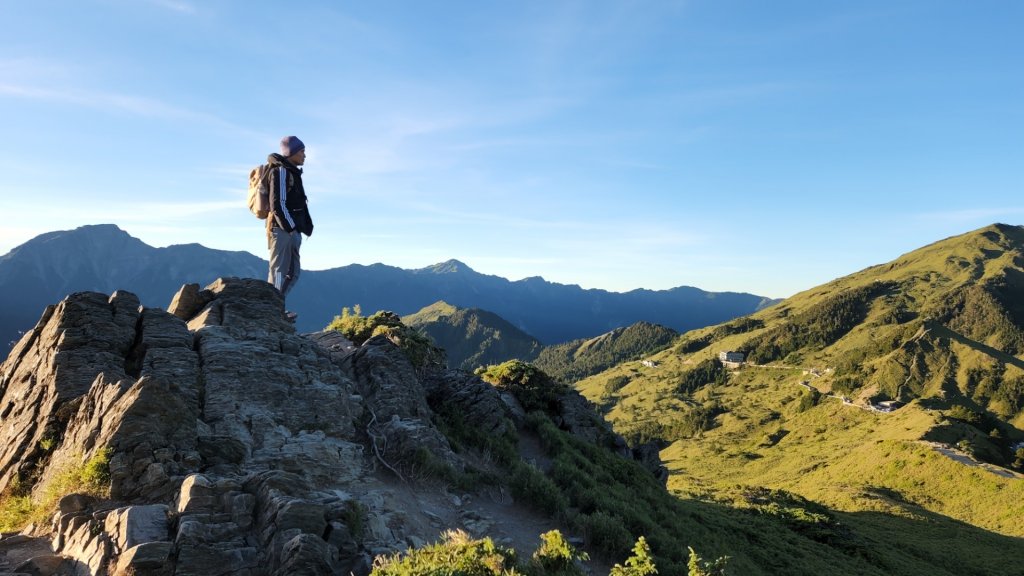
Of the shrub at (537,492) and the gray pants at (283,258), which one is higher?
the gray pants at (283,258)

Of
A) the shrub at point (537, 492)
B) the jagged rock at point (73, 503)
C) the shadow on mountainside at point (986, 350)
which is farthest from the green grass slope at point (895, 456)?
the jagged rock at point (73, 503)

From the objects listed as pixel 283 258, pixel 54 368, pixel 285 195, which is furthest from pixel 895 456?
pixel 54 368

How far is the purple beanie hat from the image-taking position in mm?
15117

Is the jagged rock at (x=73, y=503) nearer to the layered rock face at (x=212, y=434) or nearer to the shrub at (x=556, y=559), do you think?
the layered rock face at (x=212, y=434)

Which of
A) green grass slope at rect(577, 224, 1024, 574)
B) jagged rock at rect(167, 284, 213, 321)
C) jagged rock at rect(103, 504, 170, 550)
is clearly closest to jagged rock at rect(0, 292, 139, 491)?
jagged rock at rect(167, 284, 213, 321)

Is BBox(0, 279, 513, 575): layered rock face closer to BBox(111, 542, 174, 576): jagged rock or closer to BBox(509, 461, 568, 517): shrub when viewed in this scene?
BBox(111, 542, 174, 576): jagged rock

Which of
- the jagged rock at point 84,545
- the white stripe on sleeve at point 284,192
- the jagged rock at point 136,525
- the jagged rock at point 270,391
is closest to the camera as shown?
the jagged rock at point 84,545

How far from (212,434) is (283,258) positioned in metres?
6.32

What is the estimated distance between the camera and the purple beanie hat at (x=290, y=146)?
1512 cm

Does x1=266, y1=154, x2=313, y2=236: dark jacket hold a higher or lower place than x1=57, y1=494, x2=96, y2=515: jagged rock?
higher

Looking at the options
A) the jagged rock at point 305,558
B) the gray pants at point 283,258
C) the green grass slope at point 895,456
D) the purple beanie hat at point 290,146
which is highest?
the purple beanie hat at point 290,146

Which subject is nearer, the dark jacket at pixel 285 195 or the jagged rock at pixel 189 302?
the dark jacket at pixel 285 195

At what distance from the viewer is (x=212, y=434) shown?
1191 cm

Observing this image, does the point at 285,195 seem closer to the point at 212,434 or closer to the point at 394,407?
the point at 212,434
